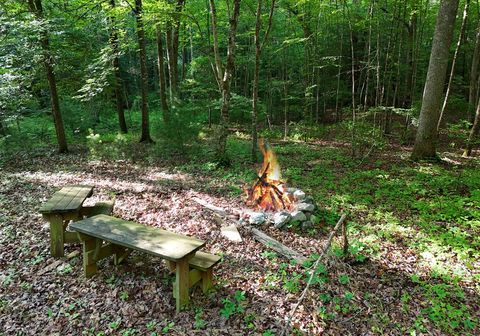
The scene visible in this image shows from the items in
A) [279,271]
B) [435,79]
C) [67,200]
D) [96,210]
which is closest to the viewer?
[279,271]

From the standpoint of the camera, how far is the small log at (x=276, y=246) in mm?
4428

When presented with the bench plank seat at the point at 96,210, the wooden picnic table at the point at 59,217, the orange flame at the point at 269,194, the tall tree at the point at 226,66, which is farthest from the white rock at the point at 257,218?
the tall tree at the point at 226,66

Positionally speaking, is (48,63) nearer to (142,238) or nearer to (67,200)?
(67,200)

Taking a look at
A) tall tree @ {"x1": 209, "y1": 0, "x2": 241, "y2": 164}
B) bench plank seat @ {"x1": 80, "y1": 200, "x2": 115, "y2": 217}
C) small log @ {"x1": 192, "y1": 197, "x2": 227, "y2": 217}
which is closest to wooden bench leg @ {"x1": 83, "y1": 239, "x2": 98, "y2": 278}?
bench plank seat @ {"x1": 80, "y1": 200, "x2": 115, "y2": 217}

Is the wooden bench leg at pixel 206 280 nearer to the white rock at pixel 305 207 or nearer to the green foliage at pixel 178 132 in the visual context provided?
the white rock at pixel 305 207

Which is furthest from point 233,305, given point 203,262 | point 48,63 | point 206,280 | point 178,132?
point 48,63

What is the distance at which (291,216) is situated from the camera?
5457 millimetres

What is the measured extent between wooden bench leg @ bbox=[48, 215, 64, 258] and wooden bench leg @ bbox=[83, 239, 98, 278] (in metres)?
0.83

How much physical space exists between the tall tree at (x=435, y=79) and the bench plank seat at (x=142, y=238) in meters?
7.93

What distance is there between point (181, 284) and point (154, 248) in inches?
21.3

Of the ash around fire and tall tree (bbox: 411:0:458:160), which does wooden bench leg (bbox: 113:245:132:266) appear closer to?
the ash around fire

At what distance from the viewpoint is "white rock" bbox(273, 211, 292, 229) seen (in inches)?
210

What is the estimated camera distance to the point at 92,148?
35.8 feet

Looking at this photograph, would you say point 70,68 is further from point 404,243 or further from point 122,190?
point 404,243
